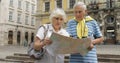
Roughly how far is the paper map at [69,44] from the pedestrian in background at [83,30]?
0.19 meters

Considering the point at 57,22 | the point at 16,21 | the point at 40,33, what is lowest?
the point at 16,21

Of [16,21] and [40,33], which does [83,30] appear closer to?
[40,33]

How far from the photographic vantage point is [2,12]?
42312 millimetres

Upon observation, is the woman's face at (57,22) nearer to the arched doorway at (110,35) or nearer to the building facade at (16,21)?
the arched doorway at (110,35)

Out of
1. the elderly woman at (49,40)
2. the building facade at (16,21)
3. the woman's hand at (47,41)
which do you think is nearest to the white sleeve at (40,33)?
the elderly woman at (49,40)

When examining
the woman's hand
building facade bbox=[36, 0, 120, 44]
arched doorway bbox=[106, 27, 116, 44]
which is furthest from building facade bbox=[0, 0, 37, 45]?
the woman's hand

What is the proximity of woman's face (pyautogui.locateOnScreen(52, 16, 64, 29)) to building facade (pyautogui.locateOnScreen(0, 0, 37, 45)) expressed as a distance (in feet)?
120

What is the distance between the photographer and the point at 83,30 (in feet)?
12.8

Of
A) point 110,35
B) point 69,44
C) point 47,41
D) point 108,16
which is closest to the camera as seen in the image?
point 47,41

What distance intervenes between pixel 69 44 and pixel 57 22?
333 millimetres

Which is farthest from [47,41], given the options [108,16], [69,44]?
[108,16]

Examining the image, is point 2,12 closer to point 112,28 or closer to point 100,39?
point 112,28

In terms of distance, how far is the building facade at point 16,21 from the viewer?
42.0 metres

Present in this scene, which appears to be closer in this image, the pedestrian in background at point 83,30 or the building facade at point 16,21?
the pedestrian in background at point 83,30
